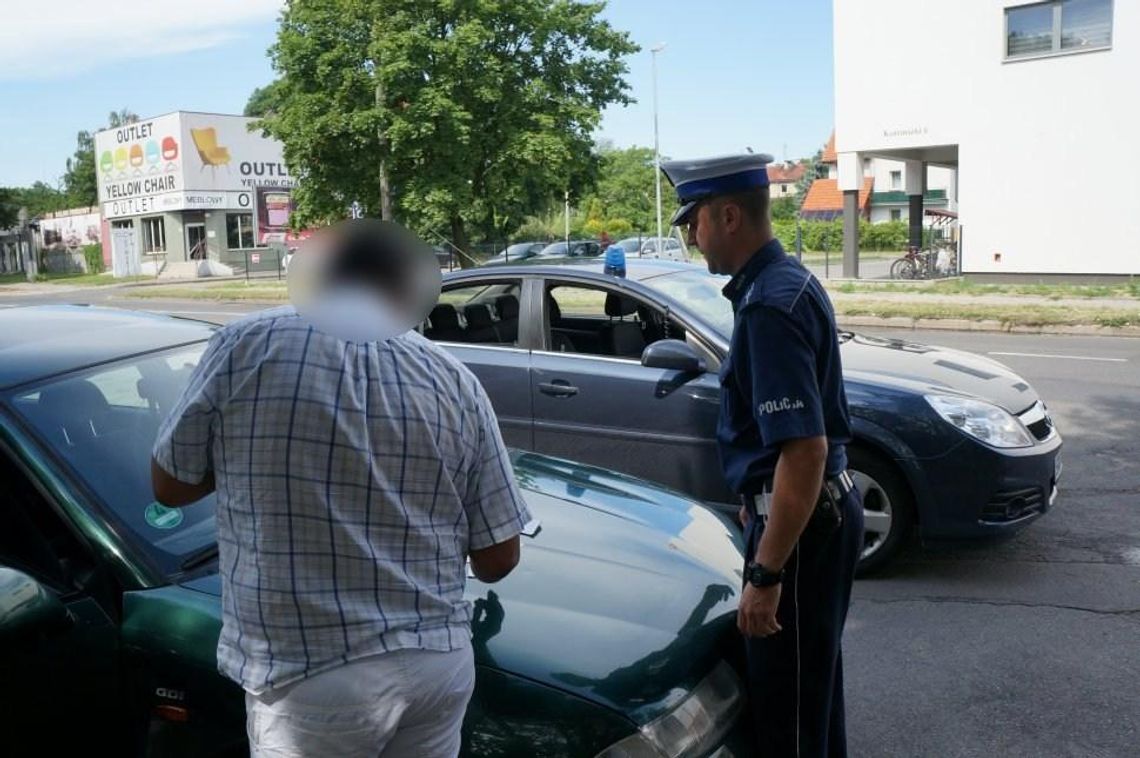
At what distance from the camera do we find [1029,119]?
21391mm

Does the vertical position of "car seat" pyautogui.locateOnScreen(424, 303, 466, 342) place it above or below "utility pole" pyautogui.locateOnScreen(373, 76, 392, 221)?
below

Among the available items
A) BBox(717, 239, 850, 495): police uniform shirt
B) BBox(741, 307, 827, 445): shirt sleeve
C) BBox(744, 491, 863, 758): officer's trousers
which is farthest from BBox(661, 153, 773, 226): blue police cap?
BBox(744, 491, 863, 758): officer's trousers

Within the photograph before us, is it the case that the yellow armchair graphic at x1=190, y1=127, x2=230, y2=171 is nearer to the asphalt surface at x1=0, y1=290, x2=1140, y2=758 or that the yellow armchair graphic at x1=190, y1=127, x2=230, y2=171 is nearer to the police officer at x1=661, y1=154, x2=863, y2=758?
the asphalt surface at x1=0, y1=290, x2=1140, y2=758

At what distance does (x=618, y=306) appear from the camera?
5855mm

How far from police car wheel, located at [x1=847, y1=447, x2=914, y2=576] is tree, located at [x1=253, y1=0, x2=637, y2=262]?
60.9 ft

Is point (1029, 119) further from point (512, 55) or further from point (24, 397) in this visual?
point (24, 397)

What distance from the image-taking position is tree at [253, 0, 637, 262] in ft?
74.1

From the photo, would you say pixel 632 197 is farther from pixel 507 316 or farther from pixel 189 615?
pixel 189 615

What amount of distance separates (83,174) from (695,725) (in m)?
90.3

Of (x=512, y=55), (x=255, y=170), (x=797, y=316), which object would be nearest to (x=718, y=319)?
(x=797, y=316)

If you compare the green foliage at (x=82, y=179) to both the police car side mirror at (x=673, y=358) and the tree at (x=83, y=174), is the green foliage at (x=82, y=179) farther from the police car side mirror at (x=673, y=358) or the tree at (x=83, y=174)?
the police car side mirror at (x=673, y=358)

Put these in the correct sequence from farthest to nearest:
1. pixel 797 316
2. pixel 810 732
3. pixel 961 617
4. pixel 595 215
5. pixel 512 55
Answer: pixel 595 215 < pixel 512 55 < pixel 961 617 < pixel 810 732 < pixel 797 316

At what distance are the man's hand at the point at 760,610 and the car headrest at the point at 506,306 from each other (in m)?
3.87

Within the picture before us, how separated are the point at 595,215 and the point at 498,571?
75.3 metres
